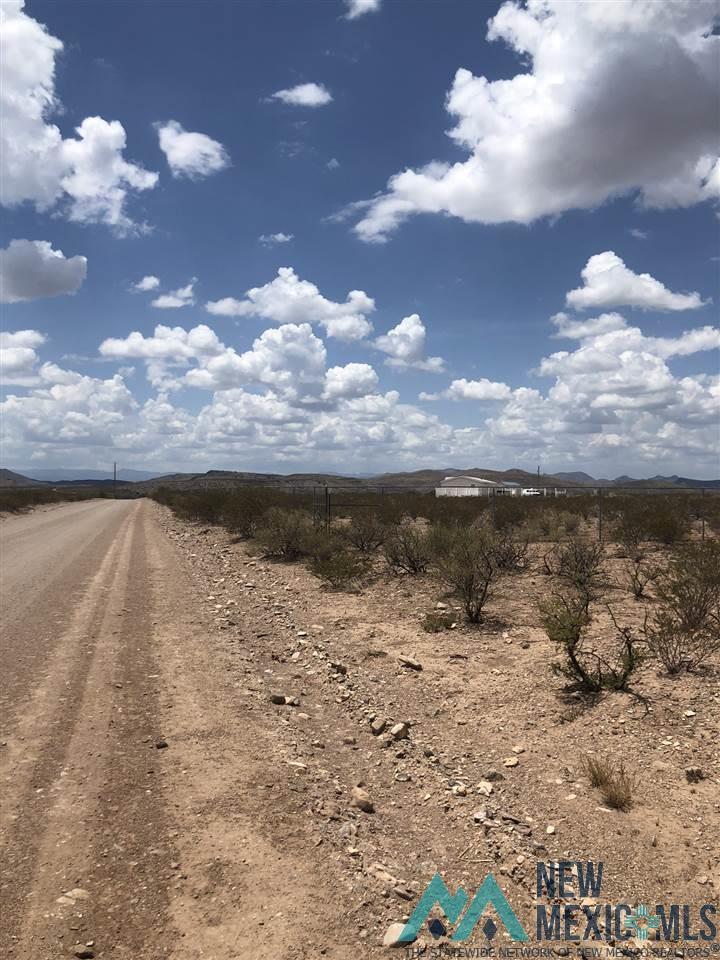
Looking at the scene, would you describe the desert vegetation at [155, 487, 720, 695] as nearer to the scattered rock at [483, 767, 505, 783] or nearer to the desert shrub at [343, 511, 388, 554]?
the desert shrub at [343, 511, 388, 554]

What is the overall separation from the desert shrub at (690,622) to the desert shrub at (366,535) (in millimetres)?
10595

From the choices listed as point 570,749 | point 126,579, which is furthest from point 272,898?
point 126,579

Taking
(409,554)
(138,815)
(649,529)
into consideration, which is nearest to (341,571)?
(409,554)

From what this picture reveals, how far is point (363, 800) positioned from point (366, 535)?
15.1m

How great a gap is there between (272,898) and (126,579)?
13173 mm

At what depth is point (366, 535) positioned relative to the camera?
20094 millimetres

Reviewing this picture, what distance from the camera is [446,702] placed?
742cm

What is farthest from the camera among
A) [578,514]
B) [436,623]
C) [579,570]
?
[578,514]

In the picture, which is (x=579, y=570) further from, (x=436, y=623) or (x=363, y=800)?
(x=363, y=800)

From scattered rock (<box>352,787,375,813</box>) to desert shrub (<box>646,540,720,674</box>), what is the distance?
429 cm

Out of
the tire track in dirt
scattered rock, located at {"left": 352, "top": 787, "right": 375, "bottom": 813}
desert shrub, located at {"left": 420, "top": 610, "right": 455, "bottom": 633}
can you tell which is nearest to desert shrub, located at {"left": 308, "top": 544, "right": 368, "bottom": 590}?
desert shrub, located at {"left": 420, "top": 610, "right": 455, "bottom": 633}

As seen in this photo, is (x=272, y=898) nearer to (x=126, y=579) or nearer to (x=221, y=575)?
(x=126, y=579)

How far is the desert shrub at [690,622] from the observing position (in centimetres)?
765

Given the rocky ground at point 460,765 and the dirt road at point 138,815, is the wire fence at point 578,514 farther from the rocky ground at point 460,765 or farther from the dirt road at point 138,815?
the dirt road at point 138,815
